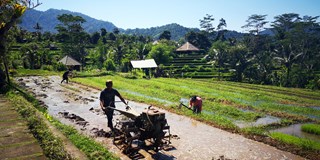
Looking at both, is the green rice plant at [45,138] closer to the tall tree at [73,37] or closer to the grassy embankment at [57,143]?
the grassy embankment at [57,143]

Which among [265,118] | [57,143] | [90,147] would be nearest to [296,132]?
[265,118]

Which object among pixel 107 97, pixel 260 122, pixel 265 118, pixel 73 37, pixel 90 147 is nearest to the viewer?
pixel 90 147

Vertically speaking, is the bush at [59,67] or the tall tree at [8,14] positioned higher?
the tall tree at [8,14]

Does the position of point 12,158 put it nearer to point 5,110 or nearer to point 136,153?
point 136,153

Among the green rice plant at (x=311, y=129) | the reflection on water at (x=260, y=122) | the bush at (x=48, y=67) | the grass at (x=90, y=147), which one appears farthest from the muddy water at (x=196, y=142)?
the bush at (x=48, y=67)

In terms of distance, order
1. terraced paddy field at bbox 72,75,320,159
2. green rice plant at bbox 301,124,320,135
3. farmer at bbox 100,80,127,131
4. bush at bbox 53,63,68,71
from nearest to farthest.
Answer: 1. farmer at bbox 100,80,127,131
2. terraced paddy field at bbox 72,75,320,159
3. green rice plant at bbox 301,124,320,135
4. bush at bbox 53,63,68,71

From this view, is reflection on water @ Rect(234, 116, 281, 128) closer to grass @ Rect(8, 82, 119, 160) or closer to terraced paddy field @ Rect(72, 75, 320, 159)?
terraced paddy field @ Rect(72, 75, 320, 159)

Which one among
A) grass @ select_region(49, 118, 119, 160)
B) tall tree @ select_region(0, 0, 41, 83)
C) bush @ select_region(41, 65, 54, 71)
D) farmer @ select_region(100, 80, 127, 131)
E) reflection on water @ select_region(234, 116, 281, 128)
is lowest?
reflection on water @ select_region(234, 116, 281, 128)

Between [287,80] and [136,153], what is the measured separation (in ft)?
122

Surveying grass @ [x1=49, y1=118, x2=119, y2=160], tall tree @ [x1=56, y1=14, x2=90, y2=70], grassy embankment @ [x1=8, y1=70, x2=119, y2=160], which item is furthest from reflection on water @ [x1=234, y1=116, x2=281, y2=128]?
tall tree @ [x1=56, y1=14, x2=90, y2=70]

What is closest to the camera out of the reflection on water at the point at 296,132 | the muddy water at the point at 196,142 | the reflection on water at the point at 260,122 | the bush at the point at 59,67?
the muddy water at the point at 196,142

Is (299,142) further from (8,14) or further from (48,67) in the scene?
(48,67)

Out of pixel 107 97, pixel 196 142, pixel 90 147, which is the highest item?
pixel 107 97

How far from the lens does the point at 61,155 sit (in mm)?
6605
